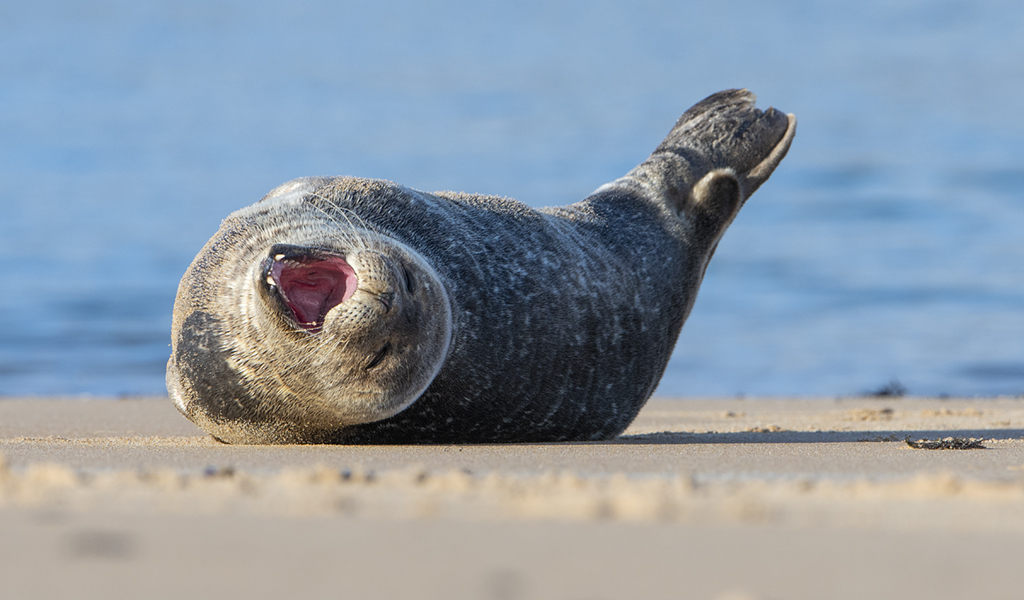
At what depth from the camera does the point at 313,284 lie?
165 inches

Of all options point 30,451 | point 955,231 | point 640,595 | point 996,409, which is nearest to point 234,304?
point 30,451

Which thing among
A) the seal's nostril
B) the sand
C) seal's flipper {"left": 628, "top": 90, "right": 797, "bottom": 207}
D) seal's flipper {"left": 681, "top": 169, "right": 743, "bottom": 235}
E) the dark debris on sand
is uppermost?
seal's flipper {"left": 628, "top": 90, "right": 797, "bottom": 207}

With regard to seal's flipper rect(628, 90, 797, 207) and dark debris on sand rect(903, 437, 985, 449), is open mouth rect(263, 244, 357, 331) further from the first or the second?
seal's flipper rect(628, 90, 797, 207)

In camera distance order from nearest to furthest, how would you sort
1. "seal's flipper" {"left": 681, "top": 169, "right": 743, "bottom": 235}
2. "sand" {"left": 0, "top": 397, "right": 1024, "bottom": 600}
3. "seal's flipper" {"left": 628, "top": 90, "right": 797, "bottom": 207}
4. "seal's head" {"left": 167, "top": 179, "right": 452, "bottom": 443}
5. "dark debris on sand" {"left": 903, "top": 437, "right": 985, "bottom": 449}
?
"sand" {"left": 0, "top": 397, "right": 1024, "bottom": 600} < "seal's head" {"left": 167, "top": 179, "right": 452, "bottom": 443} < "dark debris on sand" {"left": 903, "top": 437, "right": 985, "bottom": 449} < "seal's flipper" {"left": 681, "top": 169, "right": 743, "bottom": 235} < "seal's flipper" {"left": 628, "top": 90, "right": 797, "bottom": 207}

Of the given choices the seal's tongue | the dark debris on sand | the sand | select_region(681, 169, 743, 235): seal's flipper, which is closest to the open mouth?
the seal's tongue

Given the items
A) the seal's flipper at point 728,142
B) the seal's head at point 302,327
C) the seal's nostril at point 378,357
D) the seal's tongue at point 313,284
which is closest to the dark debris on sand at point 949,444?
the seal's head at point 302,327

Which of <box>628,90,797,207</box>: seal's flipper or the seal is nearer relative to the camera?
the seal

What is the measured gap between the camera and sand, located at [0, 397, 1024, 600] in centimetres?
187

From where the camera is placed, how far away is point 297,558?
2.01 m

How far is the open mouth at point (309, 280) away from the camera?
3.96 m

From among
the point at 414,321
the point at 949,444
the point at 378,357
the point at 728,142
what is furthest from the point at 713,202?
the point at 378,357

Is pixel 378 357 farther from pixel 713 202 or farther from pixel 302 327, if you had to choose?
pixel 713 202

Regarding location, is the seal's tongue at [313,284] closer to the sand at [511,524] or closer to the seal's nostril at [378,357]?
the seal's nostril at [378,357]

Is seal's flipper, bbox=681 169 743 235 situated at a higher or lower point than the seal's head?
higher
